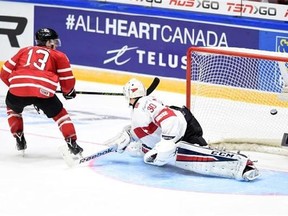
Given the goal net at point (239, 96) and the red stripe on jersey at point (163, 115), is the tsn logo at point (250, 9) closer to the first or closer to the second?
the goal net at point (239, 96)

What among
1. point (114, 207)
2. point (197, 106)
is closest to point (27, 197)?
point (114, 207)

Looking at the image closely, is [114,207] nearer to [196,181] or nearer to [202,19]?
[196,181]

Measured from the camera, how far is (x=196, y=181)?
512cm

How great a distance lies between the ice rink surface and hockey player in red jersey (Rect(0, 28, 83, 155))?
301mm

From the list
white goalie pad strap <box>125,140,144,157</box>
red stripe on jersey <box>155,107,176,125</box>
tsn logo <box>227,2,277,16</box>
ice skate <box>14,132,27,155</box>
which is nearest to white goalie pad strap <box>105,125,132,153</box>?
white goalie pad strap <box>125,140,144,157</box>

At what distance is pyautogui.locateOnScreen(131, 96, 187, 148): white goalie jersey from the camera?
514 cm

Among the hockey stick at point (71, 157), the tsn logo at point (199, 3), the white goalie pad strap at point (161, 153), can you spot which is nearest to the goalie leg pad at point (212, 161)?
the white goalie pad strap at point (161, 153)

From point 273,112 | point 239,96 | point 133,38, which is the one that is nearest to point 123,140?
point 273,112

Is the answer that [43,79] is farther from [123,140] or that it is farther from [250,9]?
[250,9]

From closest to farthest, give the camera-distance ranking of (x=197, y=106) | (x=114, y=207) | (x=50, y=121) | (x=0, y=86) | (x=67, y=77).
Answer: (x=114, y=207) → (x=67, y=77) → (x=197, y=106) → (x=50, y=121) → (x=0, y=86)

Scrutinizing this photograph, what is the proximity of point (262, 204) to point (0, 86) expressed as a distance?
4072mm

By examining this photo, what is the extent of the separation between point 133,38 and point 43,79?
2.68 metres

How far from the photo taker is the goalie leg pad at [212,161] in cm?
509

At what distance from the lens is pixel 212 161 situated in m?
5.16
